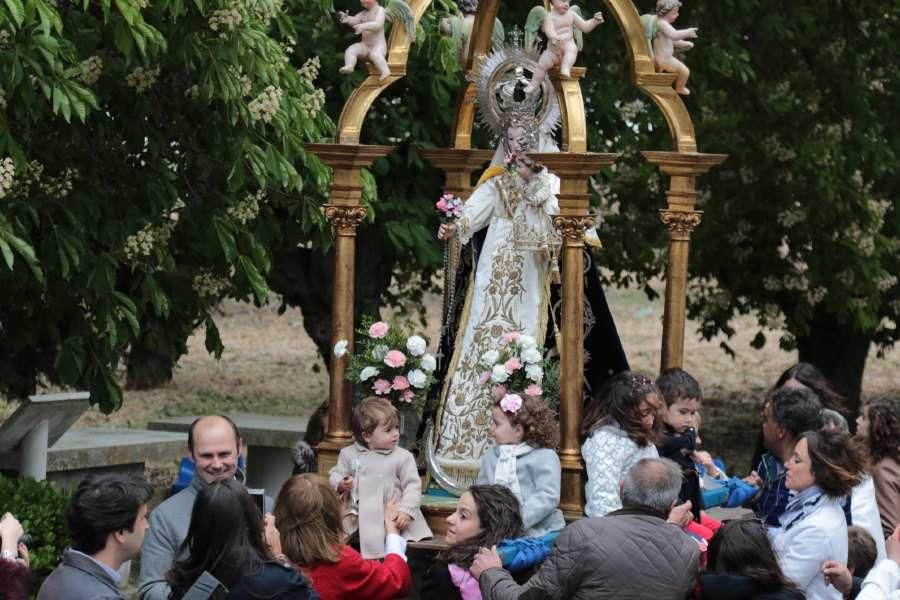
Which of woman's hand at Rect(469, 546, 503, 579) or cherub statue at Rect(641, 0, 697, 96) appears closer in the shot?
woman's hand at Rect(469, 546, 503, 579)

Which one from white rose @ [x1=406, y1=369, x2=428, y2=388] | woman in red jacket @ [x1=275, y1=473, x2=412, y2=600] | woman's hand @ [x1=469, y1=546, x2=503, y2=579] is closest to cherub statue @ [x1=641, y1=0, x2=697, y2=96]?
white rose @ [x1=406, y1=369, x2=428, y2=388]

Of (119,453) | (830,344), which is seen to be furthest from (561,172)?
(830,344)

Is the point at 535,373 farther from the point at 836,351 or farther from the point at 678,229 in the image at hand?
the point at 836,351

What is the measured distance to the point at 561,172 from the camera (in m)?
9.29

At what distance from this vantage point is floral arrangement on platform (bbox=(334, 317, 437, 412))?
9742 millimetres

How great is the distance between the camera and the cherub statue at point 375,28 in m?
9.98

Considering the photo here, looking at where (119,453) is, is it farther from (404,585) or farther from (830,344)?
(830,344)

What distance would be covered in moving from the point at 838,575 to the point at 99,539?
2.79 m

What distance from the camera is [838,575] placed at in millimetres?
6902

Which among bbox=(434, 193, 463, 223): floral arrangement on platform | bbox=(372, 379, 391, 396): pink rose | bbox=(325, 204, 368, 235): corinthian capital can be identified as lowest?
bbox=(372, 379, 391, 396): pink rose

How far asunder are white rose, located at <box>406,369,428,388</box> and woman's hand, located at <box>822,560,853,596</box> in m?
3.26

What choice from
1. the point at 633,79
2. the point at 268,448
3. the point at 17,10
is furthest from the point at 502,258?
the point at 268,448

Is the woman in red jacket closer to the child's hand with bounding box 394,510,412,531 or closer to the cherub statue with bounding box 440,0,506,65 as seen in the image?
the child's hand with bounding box 394,510,412,531

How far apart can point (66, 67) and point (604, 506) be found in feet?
13.2
